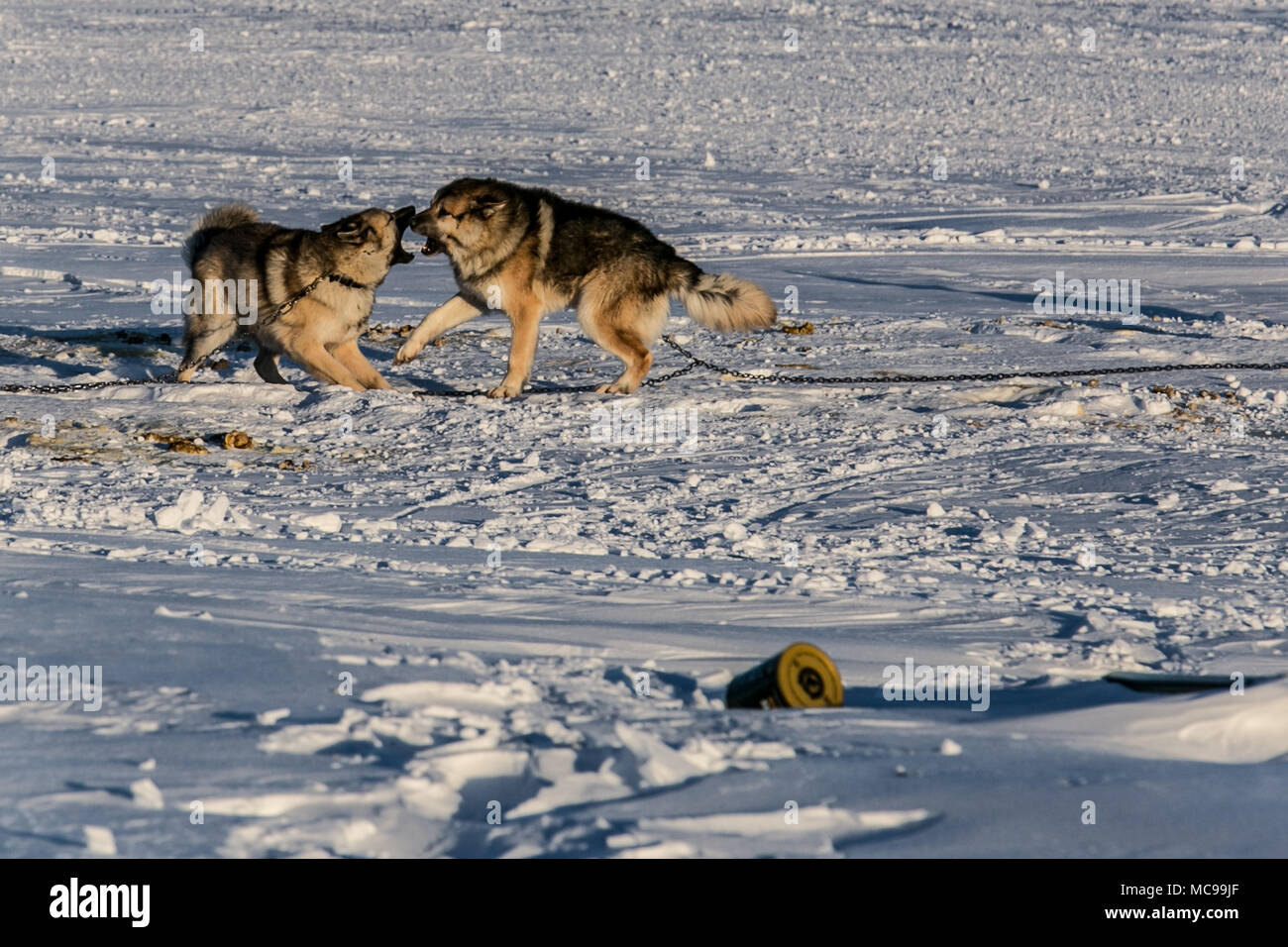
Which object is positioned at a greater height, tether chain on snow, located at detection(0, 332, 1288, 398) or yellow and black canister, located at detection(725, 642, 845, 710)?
tether chain on snow, located at detection(0, 332, 1288, 398)

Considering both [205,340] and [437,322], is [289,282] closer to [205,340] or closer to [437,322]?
[205,340]

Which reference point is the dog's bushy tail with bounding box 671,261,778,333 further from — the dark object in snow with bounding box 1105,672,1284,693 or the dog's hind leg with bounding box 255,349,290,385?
the dark object in snow with bounding box 1105,672,1284,693

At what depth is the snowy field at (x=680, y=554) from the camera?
273cm

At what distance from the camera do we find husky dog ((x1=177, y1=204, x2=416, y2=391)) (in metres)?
7.36

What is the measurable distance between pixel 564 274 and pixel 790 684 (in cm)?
472

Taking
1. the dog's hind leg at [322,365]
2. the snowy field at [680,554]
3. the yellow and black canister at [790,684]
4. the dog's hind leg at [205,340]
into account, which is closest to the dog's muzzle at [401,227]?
the dog's hind leg at [322,365]

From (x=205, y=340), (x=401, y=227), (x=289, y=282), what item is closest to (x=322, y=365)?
(x=289, y=282)

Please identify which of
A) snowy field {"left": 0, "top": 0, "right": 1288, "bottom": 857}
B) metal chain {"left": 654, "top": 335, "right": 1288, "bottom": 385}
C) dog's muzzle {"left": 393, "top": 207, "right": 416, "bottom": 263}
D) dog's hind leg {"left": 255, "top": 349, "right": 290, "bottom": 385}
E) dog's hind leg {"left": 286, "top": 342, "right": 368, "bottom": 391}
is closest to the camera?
snowy field {"left": 0, "top": 0, "right": 1288, "bottom": 857}

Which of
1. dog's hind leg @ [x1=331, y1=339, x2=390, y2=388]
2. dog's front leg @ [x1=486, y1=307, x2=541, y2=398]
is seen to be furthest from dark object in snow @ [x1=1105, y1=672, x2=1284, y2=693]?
dog's hind leg @ [x1=331, y1=339, x2=390, y2=388]

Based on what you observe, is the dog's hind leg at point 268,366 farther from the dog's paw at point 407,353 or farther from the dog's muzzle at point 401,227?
the dog's muzzle at point 401,227

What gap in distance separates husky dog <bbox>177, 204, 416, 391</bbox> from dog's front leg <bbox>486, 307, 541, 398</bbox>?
69 centimetres

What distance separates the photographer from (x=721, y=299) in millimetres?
7699
